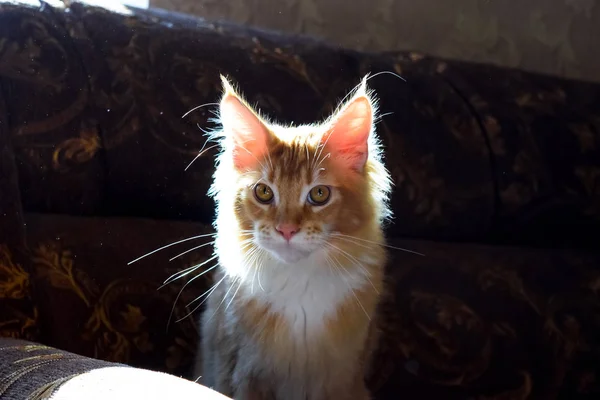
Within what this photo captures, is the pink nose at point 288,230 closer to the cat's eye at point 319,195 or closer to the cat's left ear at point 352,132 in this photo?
the cat's eye at point 319,195

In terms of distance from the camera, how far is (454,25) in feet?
7.12

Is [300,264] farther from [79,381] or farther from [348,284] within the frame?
[79,381]

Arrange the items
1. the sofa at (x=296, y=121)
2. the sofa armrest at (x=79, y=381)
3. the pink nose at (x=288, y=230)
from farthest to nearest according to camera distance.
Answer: the sofa at (x=296, y=121) < the pink nose at (x=288, y=230) < the sofa armrest at (x=79, y=381)

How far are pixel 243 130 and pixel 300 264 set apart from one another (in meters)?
0.29

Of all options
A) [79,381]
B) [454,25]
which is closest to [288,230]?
[79,381]

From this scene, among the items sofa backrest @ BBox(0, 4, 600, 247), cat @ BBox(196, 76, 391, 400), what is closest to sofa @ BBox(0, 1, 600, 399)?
sofa backrest @ BBox(0, 4, 600, 247)

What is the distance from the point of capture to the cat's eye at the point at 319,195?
3.81 feet

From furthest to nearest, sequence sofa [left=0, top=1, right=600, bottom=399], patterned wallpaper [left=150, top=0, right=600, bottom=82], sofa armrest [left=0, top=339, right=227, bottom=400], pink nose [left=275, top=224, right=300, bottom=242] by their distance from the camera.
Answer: patterned wallpaper [left=150, top=0, right=600, bottom=82], sofa [left=0, top=1, right=600, bottom=399], pink nose [left=275, top=224, right=300, bottom=242], sofa armrest [left=0, top=339, right=227, bottom=400]

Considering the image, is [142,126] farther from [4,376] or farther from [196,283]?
[4,376]

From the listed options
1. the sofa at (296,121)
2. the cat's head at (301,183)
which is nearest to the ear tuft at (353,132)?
the cat's head at (301,183)

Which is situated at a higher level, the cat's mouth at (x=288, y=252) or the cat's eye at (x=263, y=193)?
the cat's eye at (x=263, y=193)

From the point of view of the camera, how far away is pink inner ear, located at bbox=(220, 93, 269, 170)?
1.18 metres

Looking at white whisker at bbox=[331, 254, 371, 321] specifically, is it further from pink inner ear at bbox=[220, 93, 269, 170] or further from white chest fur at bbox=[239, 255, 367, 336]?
pink inner ear at bbox=[220, 93, 269, 170]

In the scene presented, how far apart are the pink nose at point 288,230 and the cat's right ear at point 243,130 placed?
18cm
